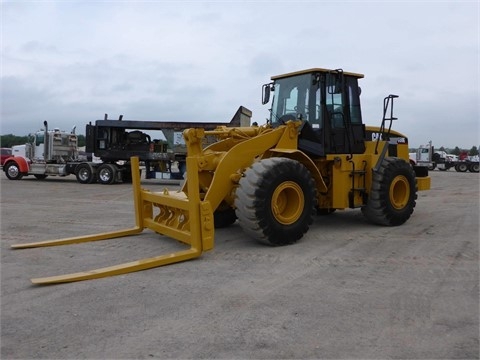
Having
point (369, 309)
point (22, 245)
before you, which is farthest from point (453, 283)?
point (22, 245)

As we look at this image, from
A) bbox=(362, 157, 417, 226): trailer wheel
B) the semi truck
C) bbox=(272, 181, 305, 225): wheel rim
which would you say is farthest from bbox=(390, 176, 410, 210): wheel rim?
the semi truck

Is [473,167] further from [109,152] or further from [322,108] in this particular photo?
[322,108]

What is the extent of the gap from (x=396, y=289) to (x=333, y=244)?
220 centimetres

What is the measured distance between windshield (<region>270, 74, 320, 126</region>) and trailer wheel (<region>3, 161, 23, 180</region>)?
17.9 meters

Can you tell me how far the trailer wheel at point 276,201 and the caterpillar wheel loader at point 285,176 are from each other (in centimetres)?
1

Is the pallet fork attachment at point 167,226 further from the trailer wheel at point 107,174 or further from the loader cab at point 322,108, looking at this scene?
the trailer wheel at point 107,174

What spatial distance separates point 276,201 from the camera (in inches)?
264

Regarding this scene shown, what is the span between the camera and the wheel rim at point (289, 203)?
6794 mm

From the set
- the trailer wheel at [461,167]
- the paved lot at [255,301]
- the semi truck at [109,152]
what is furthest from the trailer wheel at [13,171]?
the trailer wheel at [461,167]

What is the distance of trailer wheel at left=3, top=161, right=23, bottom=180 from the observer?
22.5 m

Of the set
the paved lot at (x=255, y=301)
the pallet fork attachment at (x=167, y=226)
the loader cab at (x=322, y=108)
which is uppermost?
the loader cab at (x=322, y=108)

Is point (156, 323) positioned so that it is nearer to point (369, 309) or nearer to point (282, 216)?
point (369, 309)

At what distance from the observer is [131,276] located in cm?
530

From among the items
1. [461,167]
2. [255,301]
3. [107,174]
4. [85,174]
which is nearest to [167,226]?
[255,301]
